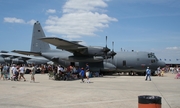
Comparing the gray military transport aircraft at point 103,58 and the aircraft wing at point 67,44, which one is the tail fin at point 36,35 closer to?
the gray military transport aircraft at point 103,58

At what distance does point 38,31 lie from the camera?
105 ft

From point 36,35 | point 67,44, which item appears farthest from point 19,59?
point 67,44

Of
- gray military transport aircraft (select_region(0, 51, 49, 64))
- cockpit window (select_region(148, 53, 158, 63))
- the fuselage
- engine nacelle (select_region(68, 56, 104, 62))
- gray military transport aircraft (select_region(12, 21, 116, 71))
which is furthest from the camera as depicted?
gray military transport aircraft (select_region(0, 51, 49, 64))

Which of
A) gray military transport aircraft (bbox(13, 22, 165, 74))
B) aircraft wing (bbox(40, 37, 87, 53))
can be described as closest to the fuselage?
gray military transport aircraft (bbox(13, 22, 165, 74))

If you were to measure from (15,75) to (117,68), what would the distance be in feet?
43.9

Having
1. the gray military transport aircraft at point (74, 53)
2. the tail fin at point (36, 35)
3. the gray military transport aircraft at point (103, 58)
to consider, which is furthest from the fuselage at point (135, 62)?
the tail fin at point (36, 35)

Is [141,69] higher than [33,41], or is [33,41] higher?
[33,41]

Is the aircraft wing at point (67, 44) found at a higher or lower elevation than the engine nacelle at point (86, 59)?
higher

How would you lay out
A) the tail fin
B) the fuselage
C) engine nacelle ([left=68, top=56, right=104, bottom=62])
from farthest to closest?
the tail fin, the fuselage, engine nacelle ([left=68, top=56, right=104, bottom=62])

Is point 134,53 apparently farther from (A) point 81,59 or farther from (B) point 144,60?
(A) point 81,59

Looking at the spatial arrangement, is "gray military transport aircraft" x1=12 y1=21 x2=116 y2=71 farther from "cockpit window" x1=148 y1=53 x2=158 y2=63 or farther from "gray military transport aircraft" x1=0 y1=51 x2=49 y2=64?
"gray military transport aircraft" x1=0 y1=51 x2=49 y2=64

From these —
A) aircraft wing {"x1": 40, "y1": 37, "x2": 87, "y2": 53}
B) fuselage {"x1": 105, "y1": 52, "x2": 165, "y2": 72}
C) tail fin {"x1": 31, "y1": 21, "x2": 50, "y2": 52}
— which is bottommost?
fuselage {"x1": 105, "y1": 52, "x2": 165, "y2": 72}

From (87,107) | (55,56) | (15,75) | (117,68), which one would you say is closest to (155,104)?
(87,107)

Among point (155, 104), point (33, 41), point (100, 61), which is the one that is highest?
point (33, 41)
